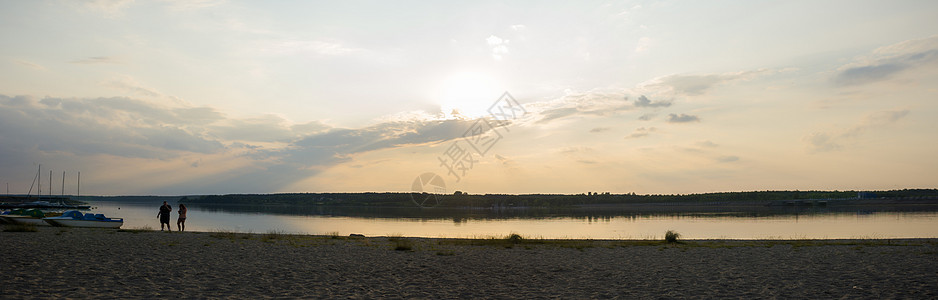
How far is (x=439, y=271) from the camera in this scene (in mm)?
15250

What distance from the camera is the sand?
11.5 metres

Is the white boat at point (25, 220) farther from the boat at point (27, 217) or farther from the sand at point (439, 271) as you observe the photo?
the sand at point (439, 271)

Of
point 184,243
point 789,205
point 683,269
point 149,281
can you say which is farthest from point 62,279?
point 789,205

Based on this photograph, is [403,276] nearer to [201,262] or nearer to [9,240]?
[201,262]

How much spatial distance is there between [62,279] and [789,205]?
8039 inches

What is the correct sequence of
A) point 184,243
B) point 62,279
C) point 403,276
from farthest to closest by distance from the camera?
point 184,243 < point 403,276 < point 62,279

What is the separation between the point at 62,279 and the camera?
38.5 ft

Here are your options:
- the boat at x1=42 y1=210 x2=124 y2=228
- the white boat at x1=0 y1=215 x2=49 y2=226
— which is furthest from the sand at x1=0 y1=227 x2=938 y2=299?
the white boat at x1=0 y1=215 x2=49 y2=226

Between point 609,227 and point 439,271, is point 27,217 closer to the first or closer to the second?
point 439,271

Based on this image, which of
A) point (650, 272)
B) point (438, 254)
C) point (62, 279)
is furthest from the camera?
point (438, 254)

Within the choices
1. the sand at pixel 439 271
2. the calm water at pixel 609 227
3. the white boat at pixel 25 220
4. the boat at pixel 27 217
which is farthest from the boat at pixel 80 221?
the sand at pixel 439 271

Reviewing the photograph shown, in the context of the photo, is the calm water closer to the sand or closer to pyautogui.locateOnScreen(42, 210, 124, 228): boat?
pyautogui.locateOnScreen(42, 210, 124, 228): boat

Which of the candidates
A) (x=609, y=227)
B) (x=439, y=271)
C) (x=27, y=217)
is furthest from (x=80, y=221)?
(x=609, y=227)

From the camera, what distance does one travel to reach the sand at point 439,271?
11.5 metres
